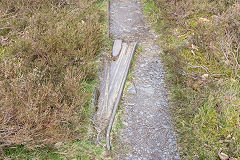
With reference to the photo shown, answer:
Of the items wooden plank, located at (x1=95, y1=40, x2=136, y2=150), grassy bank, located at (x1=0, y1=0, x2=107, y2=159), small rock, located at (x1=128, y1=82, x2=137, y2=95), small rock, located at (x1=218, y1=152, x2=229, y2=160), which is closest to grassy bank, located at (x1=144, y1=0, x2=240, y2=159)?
small rock, located at (x1=218, y1=152, x2=229, y2=160)

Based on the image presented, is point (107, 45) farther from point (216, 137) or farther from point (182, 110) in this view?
point (216, 137)

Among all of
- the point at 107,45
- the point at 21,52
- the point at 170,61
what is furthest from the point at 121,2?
the point at 21,52

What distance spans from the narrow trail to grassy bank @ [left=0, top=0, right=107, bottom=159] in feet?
2.46

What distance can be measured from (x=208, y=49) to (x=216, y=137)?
270 centimetres

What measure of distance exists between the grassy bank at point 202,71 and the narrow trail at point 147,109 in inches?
8.6

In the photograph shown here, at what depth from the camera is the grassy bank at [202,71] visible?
12.3 ft

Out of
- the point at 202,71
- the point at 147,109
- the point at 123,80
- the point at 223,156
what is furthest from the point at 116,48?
the point at 223,156

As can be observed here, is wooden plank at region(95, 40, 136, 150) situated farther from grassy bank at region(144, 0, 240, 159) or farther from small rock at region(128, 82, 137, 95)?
grassy bank at region(144, 0, 240, 159)

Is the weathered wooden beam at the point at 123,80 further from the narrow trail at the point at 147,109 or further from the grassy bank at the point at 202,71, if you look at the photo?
the grassy bank at the point at 202,71

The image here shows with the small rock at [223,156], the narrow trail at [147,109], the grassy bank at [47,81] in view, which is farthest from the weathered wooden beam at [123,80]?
the small rock at [223,156]

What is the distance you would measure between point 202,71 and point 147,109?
1686mm

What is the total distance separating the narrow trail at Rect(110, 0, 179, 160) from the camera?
383 centimetres

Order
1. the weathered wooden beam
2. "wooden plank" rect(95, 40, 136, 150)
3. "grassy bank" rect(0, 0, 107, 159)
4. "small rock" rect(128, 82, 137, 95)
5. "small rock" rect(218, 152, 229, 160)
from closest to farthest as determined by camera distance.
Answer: "grassy bank" rect(0, 0, 107, 159) → "small rock" rect(218, 152, 229, 160) → the weathered wooden beam → "wooden plank" rect(95, 40, 136, 150) → "small rock" rect(128, 82, 137, 95)

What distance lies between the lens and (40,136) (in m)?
3.29
